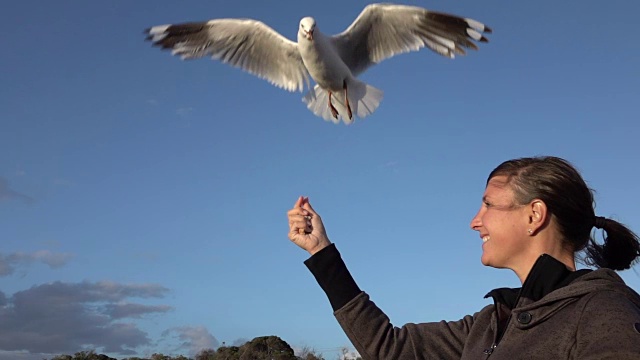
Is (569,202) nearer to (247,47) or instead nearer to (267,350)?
(247,47)

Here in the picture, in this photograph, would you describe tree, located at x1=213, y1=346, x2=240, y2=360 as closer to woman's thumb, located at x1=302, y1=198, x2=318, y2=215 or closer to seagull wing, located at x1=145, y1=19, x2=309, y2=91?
seagull wing, located at x1=145, y1=19, x2=309, y2=91

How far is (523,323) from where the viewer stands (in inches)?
69.7

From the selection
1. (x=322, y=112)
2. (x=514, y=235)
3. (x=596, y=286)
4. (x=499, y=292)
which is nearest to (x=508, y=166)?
(x=514, y=235)

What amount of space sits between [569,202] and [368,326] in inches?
28.3

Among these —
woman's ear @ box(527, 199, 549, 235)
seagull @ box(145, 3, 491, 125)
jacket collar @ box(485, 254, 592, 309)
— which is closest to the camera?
jacket collar @ box(485, 254, 592, 309)

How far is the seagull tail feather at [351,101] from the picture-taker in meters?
7.91

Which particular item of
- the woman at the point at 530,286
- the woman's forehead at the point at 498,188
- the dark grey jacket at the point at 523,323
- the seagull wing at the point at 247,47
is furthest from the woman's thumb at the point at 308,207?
the seagull wing at the point at 247,47

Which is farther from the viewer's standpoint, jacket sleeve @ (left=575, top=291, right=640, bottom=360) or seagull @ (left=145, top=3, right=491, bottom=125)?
seagull @ (left=145, top=3, right=491, bottom=125)

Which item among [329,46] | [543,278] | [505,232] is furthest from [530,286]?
[329,46]

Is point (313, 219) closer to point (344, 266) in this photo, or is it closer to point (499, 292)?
point (344, 266)

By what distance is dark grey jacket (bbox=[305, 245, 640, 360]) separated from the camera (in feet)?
5.16

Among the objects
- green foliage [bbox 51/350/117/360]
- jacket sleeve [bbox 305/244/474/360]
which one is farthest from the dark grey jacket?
green foliage [bbox 51/350/117/360]

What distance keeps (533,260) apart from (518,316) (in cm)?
21

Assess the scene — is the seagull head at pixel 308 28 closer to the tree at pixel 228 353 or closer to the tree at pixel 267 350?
the tree at pixel 267 350
